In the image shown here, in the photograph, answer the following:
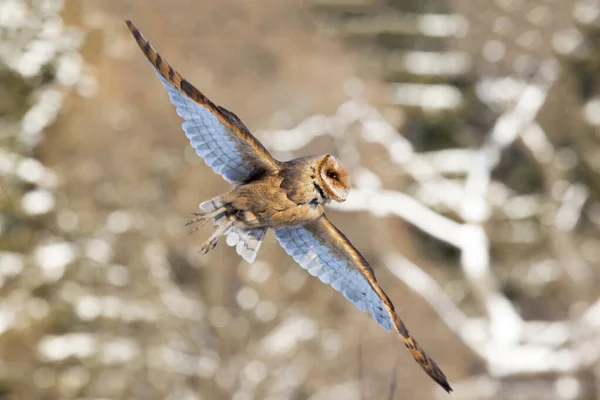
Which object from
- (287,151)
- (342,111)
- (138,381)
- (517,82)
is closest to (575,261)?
(517,82)

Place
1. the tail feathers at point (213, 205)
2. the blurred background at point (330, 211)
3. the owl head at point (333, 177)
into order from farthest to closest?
the blurred background at point (330, 211)
the tail feathers at point (213, 205)
the owl head at point (333, 177)

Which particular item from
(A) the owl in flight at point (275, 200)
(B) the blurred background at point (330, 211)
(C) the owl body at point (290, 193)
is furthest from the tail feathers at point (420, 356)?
(B) the blurred background at point (330, 211)

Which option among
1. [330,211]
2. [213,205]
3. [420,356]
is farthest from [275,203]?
[330,211]

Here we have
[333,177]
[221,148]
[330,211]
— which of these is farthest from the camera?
[330,211]

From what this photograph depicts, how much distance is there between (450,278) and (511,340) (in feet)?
1.57

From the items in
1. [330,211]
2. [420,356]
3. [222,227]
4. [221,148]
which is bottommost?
[420,356]

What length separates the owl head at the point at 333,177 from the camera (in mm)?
964

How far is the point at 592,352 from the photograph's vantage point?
4812 mm

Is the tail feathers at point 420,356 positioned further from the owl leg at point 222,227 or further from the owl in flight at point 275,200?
the owl leg at point 222,227

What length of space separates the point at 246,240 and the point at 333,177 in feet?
0.72

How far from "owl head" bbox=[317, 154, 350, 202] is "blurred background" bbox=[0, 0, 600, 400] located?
2863 mm

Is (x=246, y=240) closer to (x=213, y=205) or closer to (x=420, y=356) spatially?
(x=213, y=205)

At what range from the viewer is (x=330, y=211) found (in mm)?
4281

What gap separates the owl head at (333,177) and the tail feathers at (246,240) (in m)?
0.19
